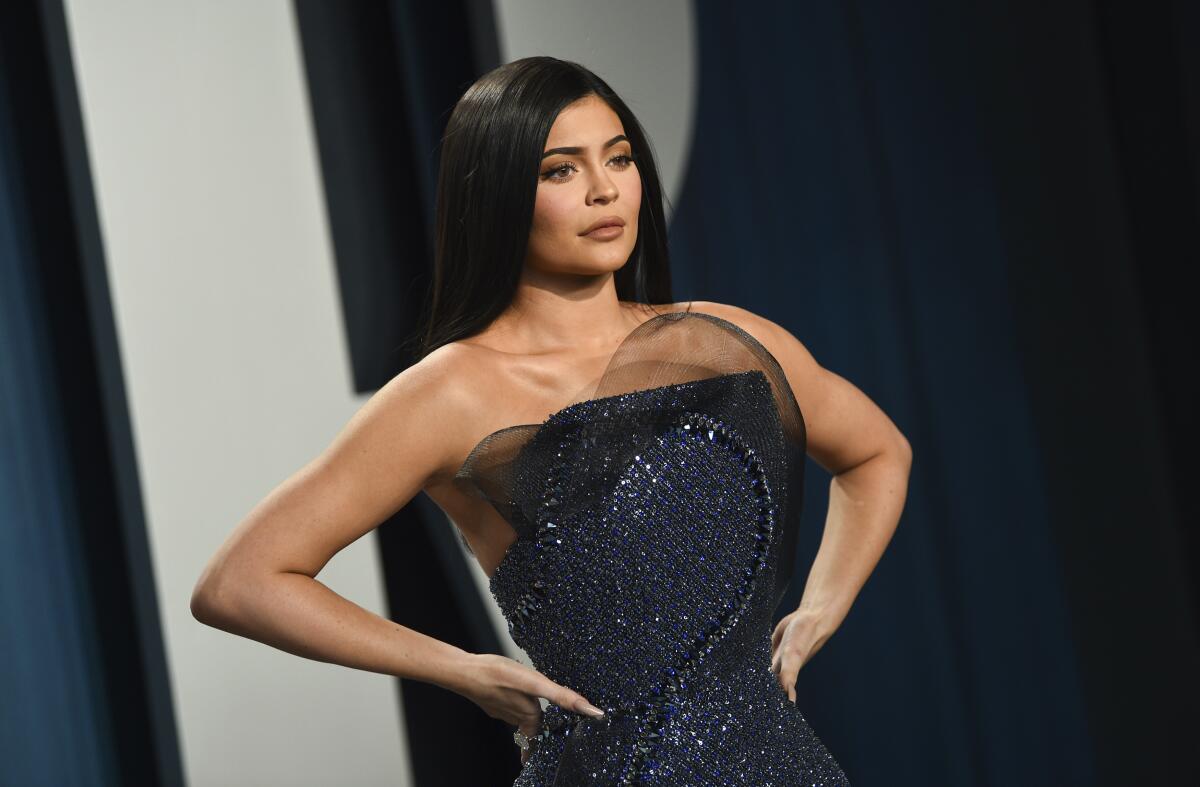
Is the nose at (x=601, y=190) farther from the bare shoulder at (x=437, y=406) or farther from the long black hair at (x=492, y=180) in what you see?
the bare shoulder at (x=437, y=406)

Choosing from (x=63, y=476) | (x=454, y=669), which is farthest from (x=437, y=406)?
(x=63, y=476)

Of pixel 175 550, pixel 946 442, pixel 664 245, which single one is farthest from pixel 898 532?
pixel 175 550

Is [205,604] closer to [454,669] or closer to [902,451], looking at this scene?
[454,669]

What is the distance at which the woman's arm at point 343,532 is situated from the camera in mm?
1279

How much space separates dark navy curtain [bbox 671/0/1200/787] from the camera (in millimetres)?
2148

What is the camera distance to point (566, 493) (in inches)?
49.4

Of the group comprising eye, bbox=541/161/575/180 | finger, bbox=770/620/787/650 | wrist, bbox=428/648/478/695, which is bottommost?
finger, bbox=770/620/787/650

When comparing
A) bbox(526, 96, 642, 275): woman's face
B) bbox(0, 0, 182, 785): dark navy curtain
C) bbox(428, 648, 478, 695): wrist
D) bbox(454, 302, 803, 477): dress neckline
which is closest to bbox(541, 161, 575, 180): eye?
bbox(526, 96, 642, 275): woman's face

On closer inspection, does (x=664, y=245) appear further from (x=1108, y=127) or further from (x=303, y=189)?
(x=303, y=189)

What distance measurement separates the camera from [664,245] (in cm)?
147

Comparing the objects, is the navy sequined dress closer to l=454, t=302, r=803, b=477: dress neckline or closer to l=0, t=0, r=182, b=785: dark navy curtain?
l=454, t=302, r=803, b=477: dress neckline

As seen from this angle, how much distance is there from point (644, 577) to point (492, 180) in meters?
0.40

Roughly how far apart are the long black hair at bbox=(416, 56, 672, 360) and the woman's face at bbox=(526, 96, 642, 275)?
16 mm

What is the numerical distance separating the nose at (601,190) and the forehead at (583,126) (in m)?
0.03
